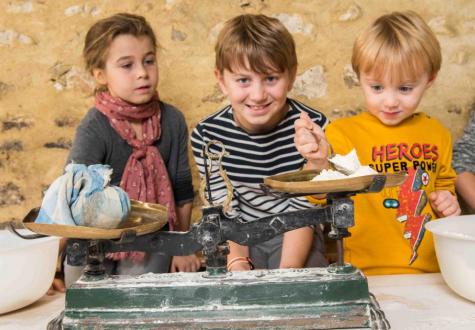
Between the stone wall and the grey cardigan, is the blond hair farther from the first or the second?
the grey cardigan

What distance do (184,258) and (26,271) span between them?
79 cm

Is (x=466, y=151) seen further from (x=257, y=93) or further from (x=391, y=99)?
(x=257, y=93)

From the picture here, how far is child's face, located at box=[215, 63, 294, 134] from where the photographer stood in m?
2.04

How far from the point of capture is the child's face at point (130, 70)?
7.43ft

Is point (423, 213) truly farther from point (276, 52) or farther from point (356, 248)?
point (276, 52)

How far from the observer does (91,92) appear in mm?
2645

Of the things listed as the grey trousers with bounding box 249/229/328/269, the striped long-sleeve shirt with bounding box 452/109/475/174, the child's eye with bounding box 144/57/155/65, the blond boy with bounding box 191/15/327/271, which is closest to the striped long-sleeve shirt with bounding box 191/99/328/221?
the blond boy with bounding box 191/15/327/271

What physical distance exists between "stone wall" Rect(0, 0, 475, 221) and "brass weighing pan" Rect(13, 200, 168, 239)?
1170 mm

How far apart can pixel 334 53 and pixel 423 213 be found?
83 cm

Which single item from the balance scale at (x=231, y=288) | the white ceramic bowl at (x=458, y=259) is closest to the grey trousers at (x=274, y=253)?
the white ceramic bowl at (x=458, y=259)

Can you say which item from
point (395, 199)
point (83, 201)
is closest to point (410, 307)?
point (395, 199)

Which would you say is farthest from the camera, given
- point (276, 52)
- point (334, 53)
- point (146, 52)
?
point (334, 53)

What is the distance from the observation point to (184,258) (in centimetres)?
230

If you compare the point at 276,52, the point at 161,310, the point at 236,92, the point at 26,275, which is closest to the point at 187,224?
the point at 236,92
